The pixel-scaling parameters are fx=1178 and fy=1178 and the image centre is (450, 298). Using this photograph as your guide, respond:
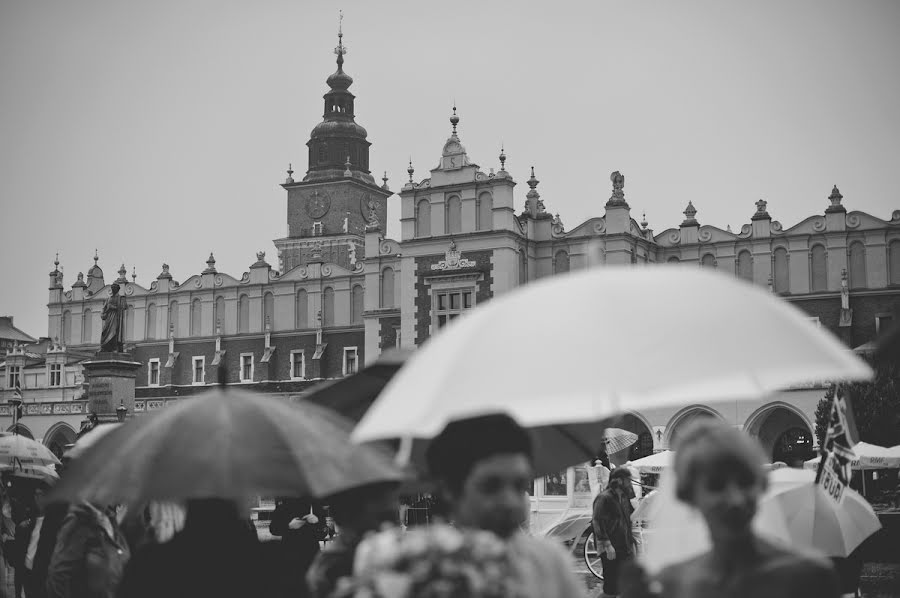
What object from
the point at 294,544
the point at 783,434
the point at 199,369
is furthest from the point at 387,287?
the point at 294,544

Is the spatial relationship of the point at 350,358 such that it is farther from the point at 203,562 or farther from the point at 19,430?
the point at 203,562

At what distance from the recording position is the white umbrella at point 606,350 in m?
3.34

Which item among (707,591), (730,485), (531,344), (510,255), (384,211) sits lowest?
(707,591)

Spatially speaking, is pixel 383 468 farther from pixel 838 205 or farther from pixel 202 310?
pixel 202 310

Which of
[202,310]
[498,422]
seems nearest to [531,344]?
[498,422]

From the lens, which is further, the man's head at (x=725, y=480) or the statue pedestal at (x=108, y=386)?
the statue pedestal at (x=108, y=386)

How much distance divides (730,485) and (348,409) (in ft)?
11.3

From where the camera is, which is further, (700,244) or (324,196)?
(324,196)

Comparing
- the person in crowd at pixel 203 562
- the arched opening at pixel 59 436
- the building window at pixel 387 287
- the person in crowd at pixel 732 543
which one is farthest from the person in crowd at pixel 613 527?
the arched opening at pixel 59 436

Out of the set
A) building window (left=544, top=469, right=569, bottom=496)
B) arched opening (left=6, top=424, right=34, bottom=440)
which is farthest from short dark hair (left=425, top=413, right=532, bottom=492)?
building window (left=544, top=469, right=569, bottom=496)

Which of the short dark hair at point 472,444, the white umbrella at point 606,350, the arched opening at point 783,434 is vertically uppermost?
the white umbrella at point 606,350

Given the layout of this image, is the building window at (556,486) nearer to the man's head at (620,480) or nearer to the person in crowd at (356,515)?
the man's head at (620,480)

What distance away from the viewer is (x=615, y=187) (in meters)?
43.6

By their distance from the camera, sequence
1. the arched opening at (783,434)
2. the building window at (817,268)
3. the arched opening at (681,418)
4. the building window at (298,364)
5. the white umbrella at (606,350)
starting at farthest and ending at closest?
the building window at (298,364), the building window at (817,268), the arched opening at (783,434), the arched opening at (681,418), the white umbrella at (606,350)
